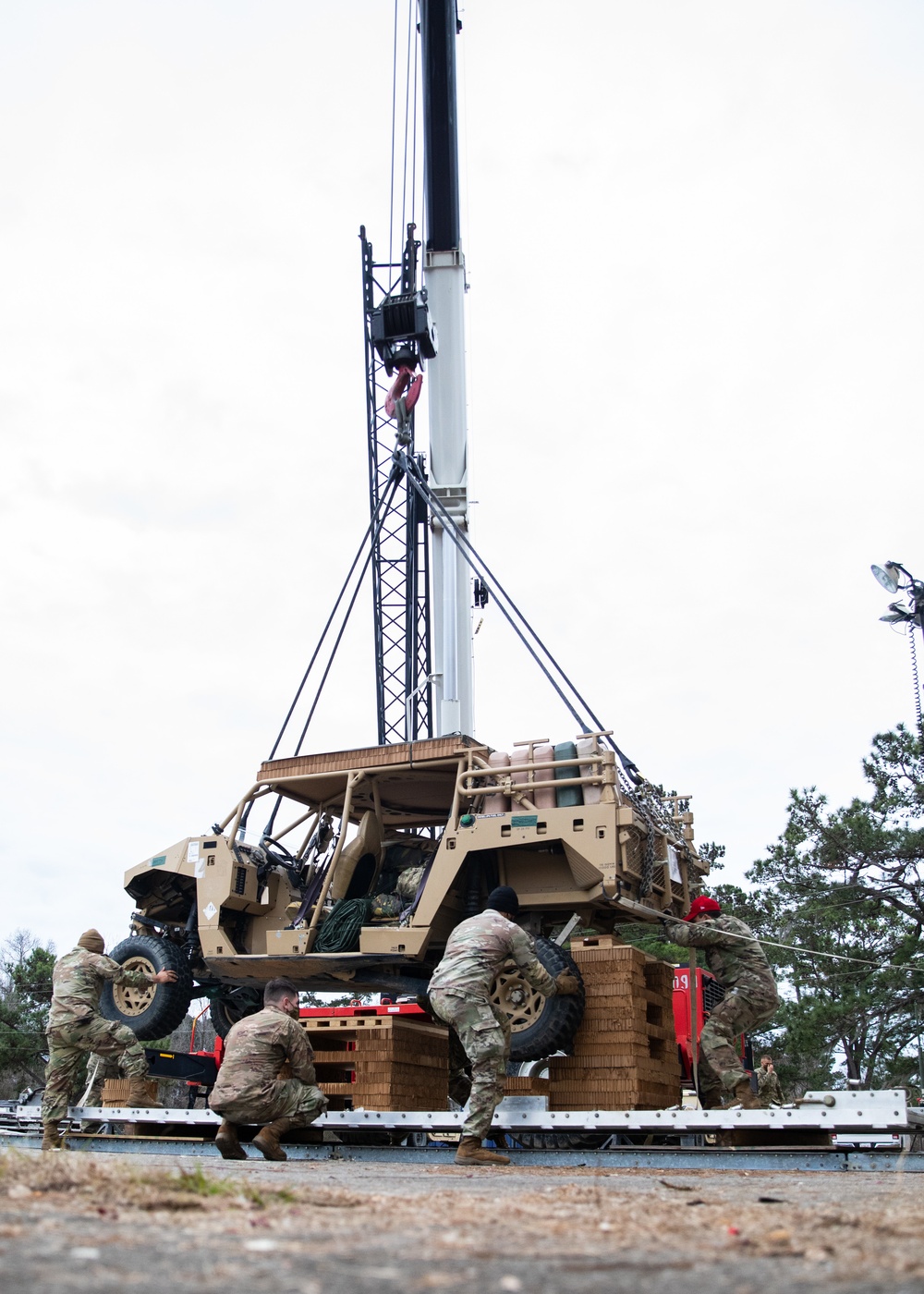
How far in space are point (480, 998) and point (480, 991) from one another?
0.04 m

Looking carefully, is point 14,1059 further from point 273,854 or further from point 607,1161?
point 607,1161

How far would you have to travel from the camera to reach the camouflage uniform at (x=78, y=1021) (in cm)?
875

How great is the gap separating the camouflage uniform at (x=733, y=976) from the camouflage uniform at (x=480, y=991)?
1855 millimetres

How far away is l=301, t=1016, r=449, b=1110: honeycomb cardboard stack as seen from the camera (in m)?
8.96

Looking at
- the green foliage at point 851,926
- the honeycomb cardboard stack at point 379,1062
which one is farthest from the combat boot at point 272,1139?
the green foliage at point 851,926

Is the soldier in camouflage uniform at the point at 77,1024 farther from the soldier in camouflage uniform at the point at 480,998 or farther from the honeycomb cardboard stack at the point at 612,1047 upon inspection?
the honeycomb cardboard stack at the point at 612,1047

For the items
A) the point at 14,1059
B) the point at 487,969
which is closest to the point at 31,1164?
the point at 487,969

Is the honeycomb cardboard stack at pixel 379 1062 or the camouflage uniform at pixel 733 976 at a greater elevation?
the camouflage uniform at pixel 733 976

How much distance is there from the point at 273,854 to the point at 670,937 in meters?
3.89

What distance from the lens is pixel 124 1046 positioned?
30.8ft

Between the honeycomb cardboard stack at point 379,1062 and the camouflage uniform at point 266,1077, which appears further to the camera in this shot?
the honeycomb cardboard stack at point 379,1062

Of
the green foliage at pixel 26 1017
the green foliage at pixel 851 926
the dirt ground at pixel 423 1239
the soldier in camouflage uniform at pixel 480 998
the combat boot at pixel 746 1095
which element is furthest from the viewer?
the green foliage at pixel 26 1017

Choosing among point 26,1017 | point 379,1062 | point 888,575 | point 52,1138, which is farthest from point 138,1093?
point 26,1017

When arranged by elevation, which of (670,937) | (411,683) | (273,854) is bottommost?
(670,937)
